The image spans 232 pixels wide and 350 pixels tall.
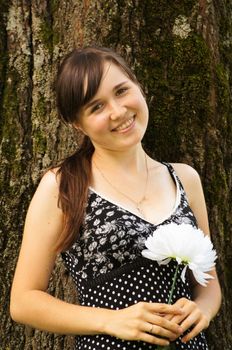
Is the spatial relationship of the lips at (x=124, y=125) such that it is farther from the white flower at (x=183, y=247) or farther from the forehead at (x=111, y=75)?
the white flower at (x=183, y=247)

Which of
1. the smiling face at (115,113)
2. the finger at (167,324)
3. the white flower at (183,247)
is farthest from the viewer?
the smiling face at (115,113)

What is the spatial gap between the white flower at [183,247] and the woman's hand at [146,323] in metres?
0.19

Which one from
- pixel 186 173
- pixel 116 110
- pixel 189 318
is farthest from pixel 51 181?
pixel 189 318

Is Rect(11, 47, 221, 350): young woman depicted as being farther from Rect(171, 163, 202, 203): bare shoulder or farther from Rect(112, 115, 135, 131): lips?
Rect(171, 163, 202, 203): bare shoulder

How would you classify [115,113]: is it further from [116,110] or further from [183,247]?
[183,247]

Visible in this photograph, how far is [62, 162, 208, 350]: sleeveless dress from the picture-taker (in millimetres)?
2709

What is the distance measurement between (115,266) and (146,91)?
1011mm

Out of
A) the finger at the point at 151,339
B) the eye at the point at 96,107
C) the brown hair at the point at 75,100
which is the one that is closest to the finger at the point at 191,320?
the finger at the point at 151,339

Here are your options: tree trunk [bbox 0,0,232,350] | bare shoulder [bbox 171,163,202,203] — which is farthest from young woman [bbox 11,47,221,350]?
tree trunk [bbox 0,0,232,350]

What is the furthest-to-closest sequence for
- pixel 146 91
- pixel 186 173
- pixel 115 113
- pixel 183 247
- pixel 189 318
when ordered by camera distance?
pixel 146 91
pixel 186 173
pixel 115 113
pixel 189 318
pixel 183 247

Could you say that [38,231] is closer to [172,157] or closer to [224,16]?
[172,157]

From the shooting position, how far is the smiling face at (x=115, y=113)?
2.74 m

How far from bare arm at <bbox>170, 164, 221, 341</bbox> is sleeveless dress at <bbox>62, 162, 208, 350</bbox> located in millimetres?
122

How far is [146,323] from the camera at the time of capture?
8.19ft
